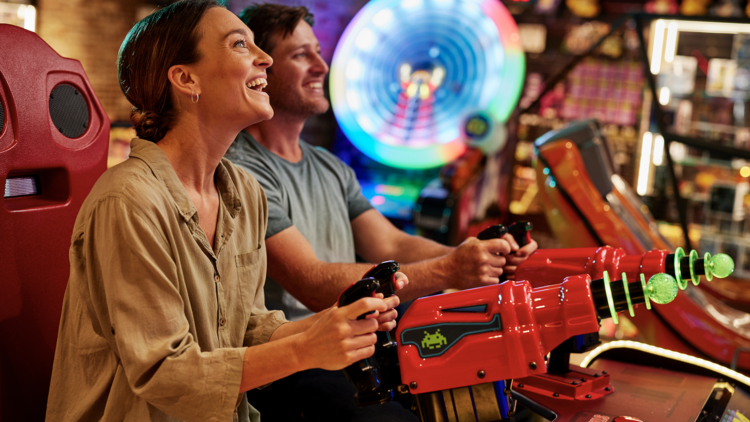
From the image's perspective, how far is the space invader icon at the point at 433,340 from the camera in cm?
93

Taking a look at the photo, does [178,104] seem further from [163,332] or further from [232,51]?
[163,332]

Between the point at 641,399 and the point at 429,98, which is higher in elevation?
the point at 429,98

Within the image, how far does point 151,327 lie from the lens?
90cm

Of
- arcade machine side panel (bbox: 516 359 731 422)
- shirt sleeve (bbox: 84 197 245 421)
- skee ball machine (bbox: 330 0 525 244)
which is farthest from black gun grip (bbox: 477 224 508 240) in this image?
skee ball machine (bbox: 330 0 525 244)

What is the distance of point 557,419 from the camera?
112 centimetres

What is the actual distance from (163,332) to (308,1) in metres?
2.65

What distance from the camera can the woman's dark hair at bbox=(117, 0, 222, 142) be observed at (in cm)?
107

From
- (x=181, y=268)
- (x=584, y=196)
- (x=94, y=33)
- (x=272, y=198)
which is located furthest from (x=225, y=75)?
(x=94, y=33)

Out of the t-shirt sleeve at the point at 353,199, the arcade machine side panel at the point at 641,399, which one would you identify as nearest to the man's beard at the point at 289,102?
the t-shirt sleeve at the point at 353,199

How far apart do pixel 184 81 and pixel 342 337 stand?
553mm

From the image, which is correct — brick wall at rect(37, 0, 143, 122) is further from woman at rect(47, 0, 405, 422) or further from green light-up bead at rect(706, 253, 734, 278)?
green light-up bead at rect(706, 253, 734, 278)

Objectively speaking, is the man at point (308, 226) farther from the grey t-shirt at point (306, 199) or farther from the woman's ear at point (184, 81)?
the woman's ear at point (184, 81)

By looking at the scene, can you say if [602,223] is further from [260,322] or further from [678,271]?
[260,322]

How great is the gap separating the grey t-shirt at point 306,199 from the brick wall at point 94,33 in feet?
12.2
